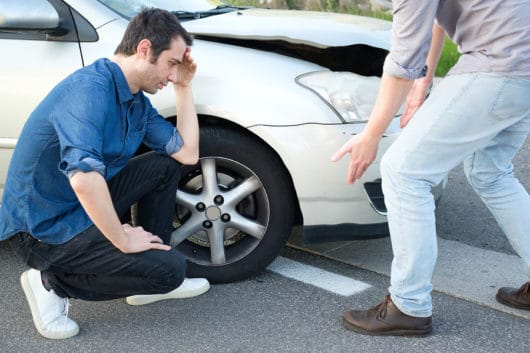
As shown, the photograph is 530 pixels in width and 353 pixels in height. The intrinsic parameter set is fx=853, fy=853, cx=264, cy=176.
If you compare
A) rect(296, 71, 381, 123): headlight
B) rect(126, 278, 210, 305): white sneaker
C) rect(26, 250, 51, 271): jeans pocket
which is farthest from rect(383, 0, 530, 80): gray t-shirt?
rect(26, 250, 51, 271): jeans pocket

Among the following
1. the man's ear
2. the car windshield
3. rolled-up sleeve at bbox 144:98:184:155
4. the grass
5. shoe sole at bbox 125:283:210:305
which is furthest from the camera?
the grass

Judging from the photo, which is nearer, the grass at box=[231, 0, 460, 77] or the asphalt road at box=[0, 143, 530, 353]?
the asphalt road at box=[0, 143, 530, 353]

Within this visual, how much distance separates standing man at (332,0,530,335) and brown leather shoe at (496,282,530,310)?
468 mm

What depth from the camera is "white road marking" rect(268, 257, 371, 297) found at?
12.1 feet

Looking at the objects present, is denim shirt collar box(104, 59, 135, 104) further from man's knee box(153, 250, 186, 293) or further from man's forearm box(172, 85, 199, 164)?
man's knee box(153, 250, 186, 293)

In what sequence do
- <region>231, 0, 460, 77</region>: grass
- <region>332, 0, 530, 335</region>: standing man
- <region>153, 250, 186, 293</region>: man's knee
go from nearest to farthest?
<region>332, 0, 530, 335</region>: standing man < <region>153, 250, 186, 293</region>: man's knee < <region>231, 0, 460, 77</region>: grass

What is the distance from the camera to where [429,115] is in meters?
2.95

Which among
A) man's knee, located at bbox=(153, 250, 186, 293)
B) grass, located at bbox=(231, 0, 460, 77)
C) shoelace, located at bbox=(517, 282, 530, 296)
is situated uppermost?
man's knee, located at bbox=(153, 250, 186, 293)

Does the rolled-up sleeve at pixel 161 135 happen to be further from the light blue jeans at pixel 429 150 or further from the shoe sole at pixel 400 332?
the shoe sole at pixel 400 332

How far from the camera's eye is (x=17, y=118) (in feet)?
11.9

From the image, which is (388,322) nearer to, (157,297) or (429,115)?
(429,115)

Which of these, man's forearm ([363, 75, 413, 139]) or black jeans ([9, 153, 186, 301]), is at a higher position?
man's forearm ([363, 75, 413, 139])

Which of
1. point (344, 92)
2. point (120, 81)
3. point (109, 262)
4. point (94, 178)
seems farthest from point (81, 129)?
point (344, 92)

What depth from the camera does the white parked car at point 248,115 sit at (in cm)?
345
